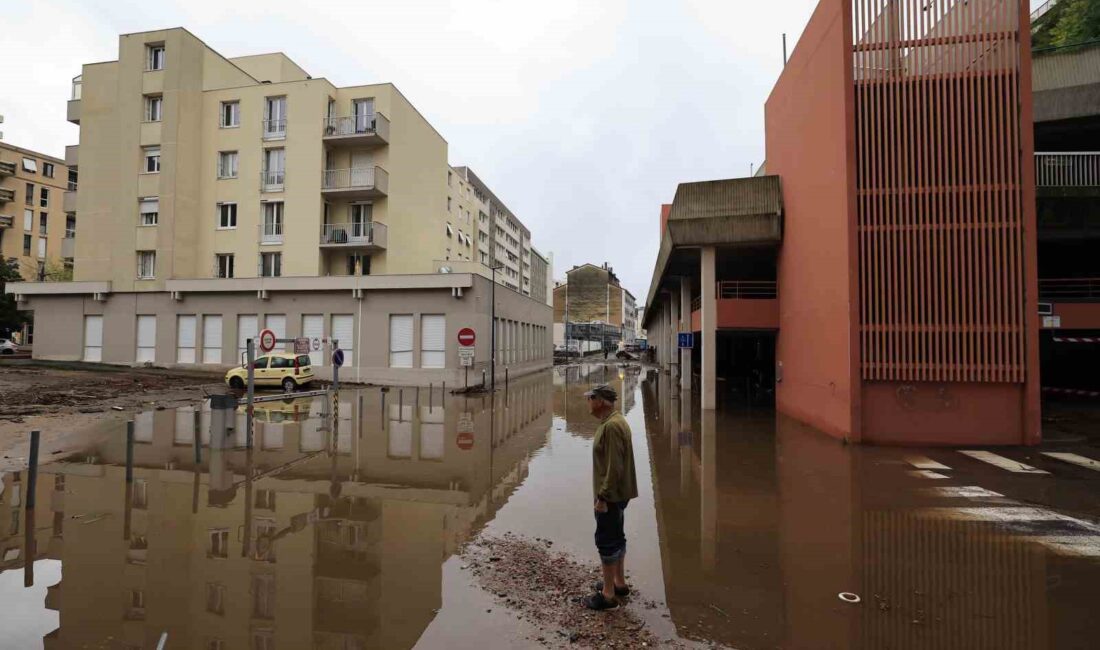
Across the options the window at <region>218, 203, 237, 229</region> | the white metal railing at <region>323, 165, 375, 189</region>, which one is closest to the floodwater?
the white metal railing at <region>323, 165, 375, 189</region>

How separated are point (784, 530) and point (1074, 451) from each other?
9.39 metres

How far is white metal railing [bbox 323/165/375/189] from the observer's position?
29.0 meters

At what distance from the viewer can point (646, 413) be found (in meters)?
18.4

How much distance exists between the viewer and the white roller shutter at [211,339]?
91.0 feet

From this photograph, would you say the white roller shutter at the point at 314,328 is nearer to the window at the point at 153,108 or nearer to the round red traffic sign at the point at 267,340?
the window at the point at 153,108

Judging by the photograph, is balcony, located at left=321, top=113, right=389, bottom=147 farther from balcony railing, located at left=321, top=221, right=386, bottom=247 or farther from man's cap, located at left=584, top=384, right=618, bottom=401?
Result: man's cap, located at left=584, top=384, right=618, bottom=401

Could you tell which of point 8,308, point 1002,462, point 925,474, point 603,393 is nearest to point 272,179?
point 8,308

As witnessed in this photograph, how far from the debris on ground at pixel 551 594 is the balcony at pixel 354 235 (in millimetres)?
24951

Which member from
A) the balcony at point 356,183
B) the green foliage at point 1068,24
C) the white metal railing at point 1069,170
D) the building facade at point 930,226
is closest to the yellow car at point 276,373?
the balcony at point 356,183

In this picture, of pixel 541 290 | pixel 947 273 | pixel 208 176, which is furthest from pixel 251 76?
pixel 541 290

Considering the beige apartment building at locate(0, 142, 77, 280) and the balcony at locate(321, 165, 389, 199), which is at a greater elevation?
the beige apartment building at locate(0, 142, 77, 280)

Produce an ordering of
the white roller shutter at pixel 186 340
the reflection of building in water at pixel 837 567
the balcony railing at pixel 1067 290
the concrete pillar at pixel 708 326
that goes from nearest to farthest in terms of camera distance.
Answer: the reflection of building in water at pixel 837 567 < the concrete pillar at pixel 708 326 < the balcony railing at pixel 1067 290 < the white roller shutter at pixel 186 340

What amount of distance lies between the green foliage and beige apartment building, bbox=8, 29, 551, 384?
94.4 feet

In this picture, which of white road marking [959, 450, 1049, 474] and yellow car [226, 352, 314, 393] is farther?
yellow car [226, 352, 314, 393]
